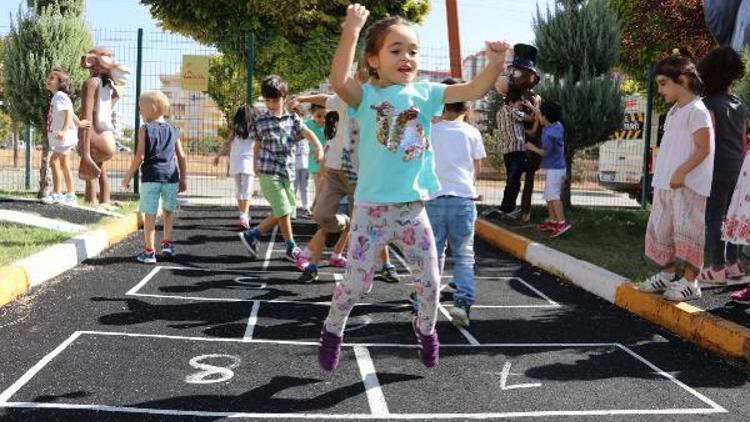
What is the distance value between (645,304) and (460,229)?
5.24ft

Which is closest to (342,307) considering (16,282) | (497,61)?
(497,61)

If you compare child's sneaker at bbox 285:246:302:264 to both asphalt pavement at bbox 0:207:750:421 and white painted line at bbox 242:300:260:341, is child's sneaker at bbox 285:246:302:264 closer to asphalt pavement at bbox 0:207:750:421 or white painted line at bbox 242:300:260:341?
asphalt pavement at bbox 0:207:750:421

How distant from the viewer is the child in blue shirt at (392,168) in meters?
3.61

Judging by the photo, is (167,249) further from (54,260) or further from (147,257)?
(54,260)

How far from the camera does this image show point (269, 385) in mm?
3662

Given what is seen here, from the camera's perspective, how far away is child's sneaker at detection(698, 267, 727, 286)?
6.10 m

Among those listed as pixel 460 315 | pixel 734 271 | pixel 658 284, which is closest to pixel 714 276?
pixel 734 271

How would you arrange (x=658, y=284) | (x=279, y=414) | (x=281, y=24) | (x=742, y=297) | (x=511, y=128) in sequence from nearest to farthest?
1. (x=279, y=414)
2. (x=742, y=297)
3. (x=658, y=284)
4. (x=511, y=128)
5. (x=281, y=24)

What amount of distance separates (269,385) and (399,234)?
3.15 feet

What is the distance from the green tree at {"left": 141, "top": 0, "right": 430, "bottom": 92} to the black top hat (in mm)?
10615

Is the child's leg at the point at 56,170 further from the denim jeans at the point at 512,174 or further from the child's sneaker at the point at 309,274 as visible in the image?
the denim jeans at the point at 512,174

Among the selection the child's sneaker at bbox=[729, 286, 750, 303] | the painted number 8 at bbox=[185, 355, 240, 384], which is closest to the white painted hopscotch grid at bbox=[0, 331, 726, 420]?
the painted number 8 at bbox=[185, 355, 240, 384]

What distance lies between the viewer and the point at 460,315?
16.3ft

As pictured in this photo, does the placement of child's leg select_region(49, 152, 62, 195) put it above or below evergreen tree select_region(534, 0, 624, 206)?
below
